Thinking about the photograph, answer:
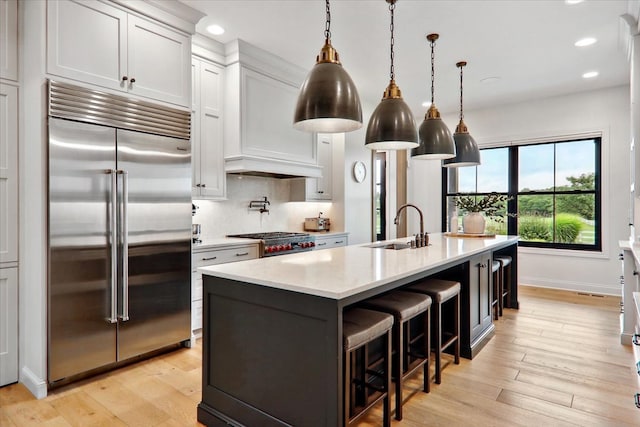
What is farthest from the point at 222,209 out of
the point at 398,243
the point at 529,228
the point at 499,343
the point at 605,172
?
the point at 605,172

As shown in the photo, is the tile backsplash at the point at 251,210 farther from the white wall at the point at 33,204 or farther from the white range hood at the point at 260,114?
the white wall at the point at 33,204

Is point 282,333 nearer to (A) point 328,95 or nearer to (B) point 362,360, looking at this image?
(B) point 362,360

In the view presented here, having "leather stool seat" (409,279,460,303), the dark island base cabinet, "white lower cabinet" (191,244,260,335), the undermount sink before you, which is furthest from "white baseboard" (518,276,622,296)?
the dark island base cabinet

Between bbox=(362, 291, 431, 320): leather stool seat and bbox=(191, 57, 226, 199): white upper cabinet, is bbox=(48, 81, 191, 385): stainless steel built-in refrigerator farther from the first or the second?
bbox=(362, 291, 431, 320): leather stool seat

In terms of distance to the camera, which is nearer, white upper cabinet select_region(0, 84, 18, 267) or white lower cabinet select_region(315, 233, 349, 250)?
white upper cabinet select_region(0, 84, 18, 267)

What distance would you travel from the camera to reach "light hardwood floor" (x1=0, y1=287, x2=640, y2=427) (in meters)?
2.17

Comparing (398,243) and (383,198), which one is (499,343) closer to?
(398,243)

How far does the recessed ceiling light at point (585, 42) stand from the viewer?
3707mm

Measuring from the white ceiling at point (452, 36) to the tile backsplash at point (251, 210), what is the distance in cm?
152

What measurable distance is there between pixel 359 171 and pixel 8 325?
428 cm

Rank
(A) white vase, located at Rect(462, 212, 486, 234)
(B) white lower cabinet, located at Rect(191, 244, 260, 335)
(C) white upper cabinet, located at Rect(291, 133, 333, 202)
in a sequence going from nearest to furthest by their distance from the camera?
(B) white lower cabinet, located at Rect(191, 244, 260, 335), (A) white vase, located at Rect(462, 212, 486, 234), (C) white upper cabinet, located at Rect(291, 133, 333, 202)

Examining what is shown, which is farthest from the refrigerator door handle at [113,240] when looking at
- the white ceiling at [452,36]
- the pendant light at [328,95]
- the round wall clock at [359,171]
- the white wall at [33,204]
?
the round wall clock at [359,171]

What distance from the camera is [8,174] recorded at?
8.34ft

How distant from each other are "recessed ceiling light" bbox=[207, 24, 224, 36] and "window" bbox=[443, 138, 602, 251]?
168 inches
